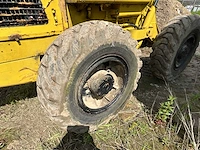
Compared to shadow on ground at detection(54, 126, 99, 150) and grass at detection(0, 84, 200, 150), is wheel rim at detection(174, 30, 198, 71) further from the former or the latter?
shadow on ground at detection(54, 126, 99, 150)

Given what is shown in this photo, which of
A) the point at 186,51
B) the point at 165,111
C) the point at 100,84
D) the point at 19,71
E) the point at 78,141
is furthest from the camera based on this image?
the point at 186,51

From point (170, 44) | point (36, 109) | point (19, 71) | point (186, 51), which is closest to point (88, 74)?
point (19, 71)

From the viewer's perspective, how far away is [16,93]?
3621 millimetres

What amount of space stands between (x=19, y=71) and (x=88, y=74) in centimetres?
61

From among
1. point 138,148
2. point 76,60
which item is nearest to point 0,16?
point 76,60

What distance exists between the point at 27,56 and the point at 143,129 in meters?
1.49

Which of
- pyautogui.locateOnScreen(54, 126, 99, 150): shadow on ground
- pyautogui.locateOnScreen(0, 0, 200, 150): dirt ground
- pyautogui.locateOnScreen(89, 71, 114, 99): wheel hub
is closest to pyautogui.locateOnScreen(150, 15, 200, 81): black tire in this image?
pyautogui.locateOnScreen(0, 0, 200, 150): dirt ground

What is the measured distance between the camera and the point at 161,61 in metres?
3.93

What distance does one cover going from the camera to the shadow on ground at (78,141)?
272cm

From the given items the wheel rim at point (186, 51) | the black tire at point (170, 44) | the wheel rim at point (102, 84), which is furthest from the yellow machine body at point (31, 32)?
the wheel rim at point (186, 51)

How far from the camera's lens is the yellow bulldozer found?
2262 mm

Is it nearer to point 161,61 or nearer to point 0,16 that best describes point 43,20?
point 0,16

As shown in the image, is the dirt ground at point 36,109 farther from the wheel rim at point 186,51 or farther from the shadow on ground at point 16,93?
the wheel rim at point 186,51

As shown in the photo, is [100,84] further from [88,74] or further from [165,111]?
[165,111]
